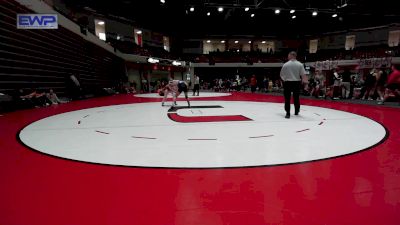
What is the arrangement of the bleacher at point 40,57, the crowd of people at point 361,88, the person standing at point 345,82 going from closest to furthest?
1. the bleacher at point 40,57
2. the crowd of people at point 361,88
3. the person standing at point 345,82

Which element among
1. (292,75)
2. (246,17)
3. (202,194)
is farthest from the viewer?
(246,17)

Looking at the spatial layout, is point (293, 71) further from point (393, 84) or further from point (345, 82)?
point (345, 82)

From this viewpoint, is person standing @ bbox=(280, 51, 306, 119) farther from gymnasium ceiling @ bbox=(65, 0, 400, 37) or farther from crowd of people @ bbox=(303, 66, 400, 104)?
gymnasium ceiling @ bbox=(65, 0, 400, 37)

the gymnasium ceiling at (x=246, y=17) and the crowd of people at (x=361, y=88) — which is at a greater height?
the gymnasium ceiling at (x=246, y=17)

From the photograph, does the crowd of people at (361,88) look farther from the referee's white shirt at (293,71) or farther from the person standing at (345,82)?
the referee's white shirt at (293,71)

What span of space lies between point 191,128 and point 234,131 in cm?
79

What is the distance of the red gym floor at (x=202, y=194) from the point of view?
1697mm

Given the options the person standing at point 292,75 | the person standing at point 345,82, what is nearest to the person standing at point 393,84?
the person standing at point 345,82

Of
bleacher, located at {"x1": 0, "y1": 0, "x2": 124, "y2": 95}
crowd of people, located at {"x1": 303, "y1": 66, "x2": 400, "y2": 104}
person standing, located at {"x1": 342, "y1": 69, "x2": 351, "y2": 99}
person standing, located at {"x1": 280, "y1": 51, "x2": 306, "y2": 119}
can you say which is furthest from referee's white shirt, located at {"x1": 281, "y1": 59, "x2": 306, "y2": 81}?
bleacher, located at {"x1": 0, "y1": 0, "x2": 124, "y2": 95}

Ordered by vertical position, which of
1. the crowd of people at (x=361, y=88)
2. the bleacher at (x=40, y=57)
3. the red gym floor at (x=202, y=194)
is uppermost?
the bleacher at (x=40, y=57)

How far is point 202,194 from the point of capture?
6.75ft

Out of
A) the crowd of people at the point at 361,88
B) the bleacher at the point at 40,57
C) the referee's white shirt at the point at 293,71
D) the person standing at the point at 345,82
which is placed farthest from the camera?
the person standing at the point at 345,82

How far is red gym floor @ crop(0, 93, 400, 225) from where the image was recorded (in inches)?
66.8

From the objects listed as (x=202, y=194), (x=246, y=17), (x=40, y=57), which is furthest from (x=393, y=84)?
(x=246, y=17)
